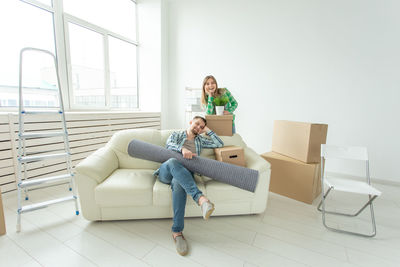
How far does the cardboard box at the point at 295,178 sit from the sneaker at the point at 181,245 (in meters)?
1.44

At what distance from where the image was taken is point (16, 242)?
150 centimetres

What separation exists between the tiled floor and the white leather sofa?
108mm

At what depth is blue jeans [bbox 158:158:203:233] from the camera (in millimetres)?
1554

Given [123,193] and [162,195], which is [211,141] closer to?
[162,195]

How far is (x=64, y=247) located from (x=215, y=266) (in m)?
1.15

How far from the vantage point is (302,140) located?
2236 mm

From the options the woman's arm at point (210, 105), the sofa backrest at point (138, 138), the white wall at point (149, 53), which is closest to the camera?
the sofa backrest at point (138, 138)

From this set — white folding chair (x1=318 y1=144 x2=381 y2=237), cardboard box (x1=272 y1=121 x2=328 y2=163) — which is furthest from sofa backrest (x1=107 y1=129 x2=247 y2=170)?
white folding chair (x1=318 y1=144 x2=381 y2=237)

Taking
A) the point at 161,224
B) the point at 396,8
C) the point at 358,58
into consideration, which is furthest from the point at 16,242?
the point at 396,8

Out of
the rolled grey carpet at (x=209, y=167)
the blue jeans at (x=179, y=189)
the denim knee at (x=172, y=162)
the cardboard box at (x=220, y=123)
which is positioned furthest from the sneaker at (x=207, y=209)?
the cardboard box at (x=220, y=123)

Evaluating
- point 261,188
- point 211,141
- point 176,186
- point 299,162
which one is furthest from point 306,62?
point 176,186

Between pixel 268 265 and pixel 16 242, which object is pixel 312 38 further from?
pixel 16 242

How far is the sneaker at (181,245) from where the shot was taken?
55.5 inches

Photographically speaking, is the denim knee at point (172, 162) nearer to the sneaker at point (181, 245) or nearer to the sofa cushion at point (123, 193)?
the sofa cushion at point (123, 193)
